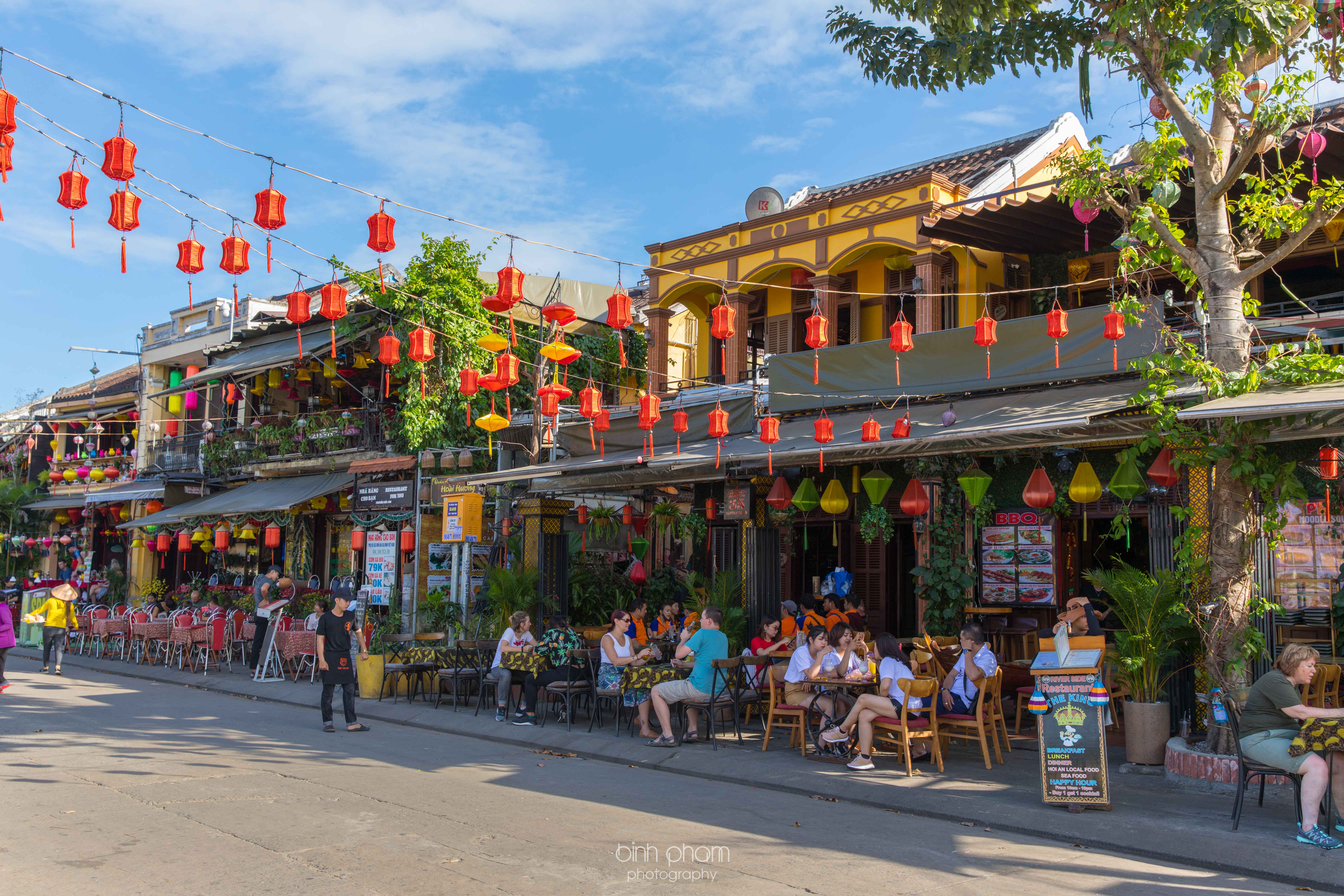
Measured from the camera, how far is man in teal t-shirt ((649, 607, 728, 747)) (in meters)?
10.7

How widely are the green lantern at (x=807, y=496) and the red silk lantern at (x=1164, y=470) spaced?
4.43 metres

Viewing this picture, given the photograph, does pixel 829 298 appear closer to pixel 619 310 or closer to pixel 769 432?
pixel 769 432

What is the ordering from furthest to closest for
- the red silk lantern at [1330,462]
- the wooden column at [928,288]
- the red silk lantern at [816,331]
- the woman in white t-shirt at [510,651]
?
1. the wooden column at [928,288]
2. the woman in white t-shirt at [510,651]
3. the red silk lantern at [816,331]
4. the red silk lantern at [1330,462]

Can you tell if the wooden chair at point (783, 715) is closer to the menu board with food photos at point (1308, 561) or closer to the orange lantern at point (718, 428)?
the orange lantern at point (718, 428)

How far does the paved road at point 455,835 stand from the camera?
227 inches

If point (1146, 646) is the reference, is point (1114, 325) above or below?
above

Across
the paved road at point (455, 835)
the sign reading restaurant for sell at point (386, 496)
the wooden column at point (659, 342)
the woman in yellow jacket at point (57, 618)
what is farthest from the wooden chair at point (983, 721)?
the woman in yellow jacket at point (57, 618)

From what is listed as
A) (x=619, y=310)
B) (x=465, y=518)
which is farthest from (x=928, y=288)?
(x=465, y=518)

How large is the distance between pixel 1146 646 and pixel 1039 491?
2.49m

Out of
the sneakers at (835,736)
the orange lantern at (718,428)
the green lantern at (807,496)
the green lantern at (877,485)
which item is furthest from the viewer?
the green lantern at (807,496)

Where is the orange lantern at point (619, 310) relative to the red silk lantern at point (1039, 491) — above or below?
above

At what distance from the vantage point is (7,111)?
25.8 ft

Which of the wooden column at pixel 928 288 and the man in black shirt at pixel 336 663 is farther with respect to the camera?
the wooden column at pixel 928 288

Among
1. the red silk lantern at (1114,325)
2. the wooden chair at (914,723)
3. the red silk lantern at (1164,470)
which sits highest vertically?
the red silk lantern at (1114,325)
